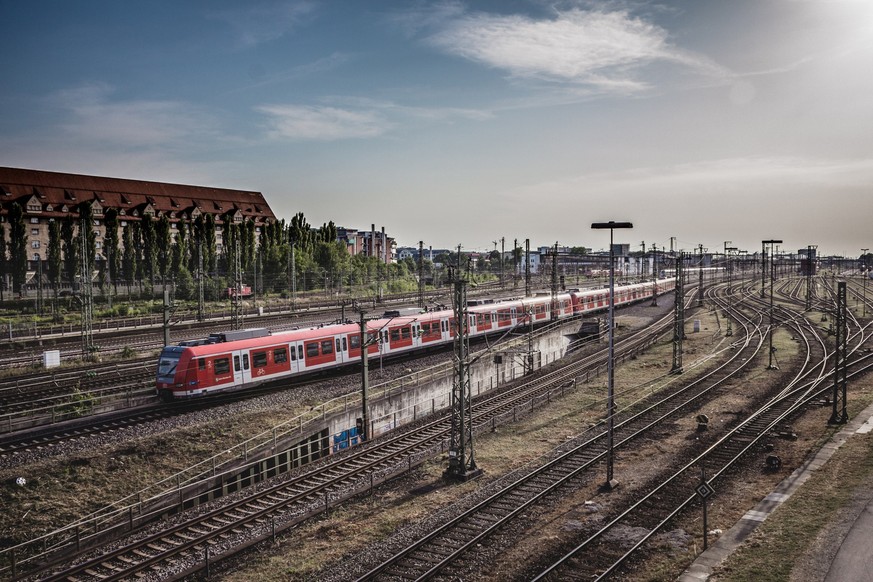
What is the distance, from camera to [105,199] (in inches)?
3962

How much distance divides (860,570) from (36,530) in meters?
22.9

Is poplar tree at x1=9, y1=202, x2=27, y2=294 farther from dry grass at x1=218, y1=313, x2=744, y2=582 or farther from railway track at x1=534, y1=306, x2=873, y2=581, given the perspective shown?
railway track at x1=534, y1=306, x2=873, y2=581

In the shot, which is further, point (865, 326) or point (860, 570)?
point (865, 326)

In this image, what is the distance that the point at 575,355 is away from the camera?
177 ft

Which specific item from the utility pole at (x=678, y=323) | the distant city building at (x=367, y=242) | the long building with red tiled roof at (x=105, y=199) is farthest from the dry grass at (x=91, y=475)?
the distant city building at (x=367, y=242)

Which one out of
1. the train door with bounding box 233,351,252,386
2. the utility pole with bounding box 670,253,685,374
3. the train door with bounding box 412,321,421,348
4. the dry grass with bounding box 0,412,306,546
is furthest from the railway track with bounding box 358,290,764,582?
the train door with bounding box 233,351,252,386

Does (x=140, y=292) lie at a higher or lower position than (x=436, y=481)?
higher

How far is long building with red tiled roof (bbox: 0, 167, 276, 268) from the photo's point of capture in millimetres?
90812

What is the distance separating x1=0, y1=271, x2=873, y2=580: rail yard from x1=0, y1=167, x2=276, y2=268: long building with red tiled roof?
58.4 metres

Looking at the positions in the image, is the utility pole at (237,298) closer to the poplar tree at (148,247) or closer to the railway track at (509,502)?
the railway track at (509,502)

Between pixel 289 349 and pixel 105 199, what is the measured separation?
264 feet

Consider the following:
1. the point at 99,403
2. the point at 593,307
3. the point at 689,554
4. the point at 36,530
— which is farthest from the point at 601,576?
the point at 593,307

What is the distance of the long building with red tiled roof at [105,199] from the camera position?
3575 inches

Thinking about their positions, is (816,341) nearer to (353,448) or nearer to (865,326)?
(865,326)
